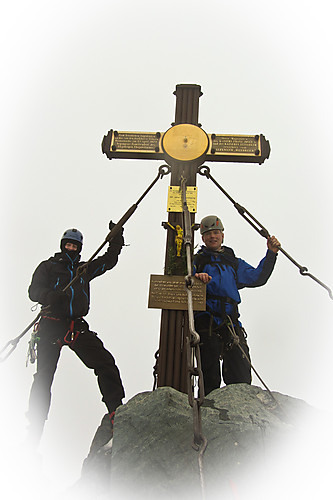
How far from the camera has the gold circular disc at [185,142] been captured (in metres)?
5.73

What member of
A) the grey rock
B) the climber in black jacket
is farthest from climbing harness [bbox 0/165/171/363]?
the grey rock

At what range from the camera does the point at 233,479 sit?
284cm

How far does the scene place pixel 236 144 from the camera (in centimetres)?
595

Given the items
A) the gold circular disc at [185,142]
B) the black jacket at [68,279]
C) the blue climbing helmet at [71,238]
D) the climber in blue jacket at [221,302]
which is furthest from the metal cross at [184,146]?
the blue climbing helmet at [71,238]

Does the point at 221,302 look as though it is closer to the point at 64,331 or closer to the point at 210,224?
the point at 210,224

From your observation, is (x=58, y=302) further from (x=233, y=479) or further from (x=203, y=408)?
(x=233, y=479)

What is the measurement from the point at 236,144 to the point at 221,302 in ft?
7.43

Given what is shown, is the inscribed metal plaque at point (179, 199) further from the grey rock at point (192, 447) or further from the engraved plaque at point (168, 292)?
the grey rock at point (192, 447)

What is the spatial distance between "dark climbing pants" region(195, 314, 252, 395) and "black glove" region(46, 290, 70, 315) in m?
1.58

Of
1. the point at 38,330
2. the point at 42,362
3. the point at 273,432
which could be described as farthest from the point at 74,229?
the point at 273,432

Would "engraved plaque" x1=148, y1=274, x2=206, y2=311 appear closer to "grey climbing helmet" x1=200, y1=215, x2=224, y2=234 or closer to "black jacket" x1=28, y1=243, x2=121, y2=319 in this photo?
"grey climbing helmet" x1=200, y1=215, x2=224, y2=234

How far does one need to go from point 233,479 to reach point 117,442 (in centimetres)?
92

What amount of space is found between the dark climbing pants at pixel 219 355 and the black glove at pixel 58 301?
5.19 ft

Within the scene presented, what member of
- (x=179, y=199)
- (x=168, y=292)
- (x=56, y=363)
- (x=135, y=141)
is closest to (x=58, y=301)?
(x=56, y=363)
